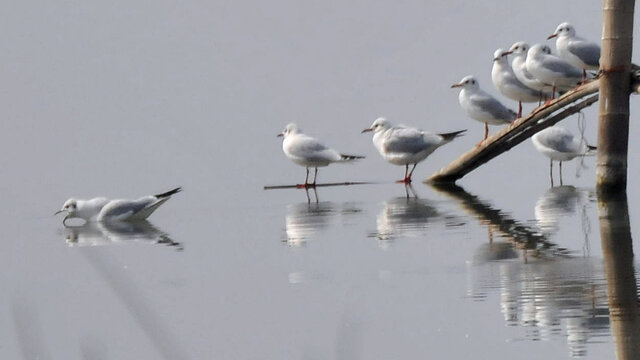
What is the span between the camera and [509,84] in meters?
20.5

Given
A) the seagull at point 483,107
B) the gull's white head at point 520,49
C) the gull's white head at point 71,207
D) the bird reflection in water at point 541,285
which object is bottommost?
the bird reflection in water at point 541,285

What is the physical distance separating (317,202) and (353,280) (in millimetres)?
6440

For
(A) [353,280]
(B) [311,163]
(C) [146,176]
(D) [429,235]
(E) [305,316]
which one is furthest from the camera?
(C) [146,176]

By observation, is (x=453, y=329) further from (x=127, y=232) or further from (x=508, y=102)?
(x=508, y=102)

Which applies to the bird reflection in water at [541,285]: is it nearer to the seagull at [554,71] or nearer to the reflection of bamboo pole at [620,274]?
the reflection of bamboo pole at [620,274]

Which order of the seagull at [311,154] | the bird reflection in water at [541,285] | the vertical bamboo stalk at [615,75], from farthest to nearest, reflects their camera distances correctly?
the seagull at [311,154] < the vertical bamboo stalk at [615,75] < the bird reflection in water at [541,285]

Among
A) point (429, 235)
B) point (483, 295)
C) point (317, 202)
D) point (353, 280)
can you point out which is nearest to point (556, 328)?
point (483, 295)

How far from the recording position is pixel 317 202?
18438 millimetres

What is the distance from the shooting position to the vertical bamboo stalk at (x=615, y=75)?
16.0m

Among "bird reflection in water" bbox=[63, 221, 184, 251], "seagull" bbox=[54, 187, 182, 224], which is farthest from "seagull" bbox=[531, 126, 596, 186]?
"bird reflection in water" bbox=[63, 221, 184, 251]

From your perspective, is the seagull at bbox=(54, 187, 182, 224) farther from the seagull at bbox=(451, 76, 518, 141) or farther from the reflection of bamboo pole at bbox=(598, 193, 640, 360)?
the seagull at bbox=(451, 76, 518, 141)

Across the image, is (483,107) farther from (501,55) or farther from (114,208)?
(114,208)

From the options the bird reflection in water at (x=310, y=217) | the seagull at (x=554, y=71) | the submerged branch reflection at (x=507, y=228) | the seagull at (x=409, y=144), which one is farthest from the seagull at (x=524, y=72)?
the bird reflection in water at (x=310, y=217)

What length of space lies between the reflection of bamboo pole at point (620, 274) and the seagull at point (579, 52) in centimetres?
300
